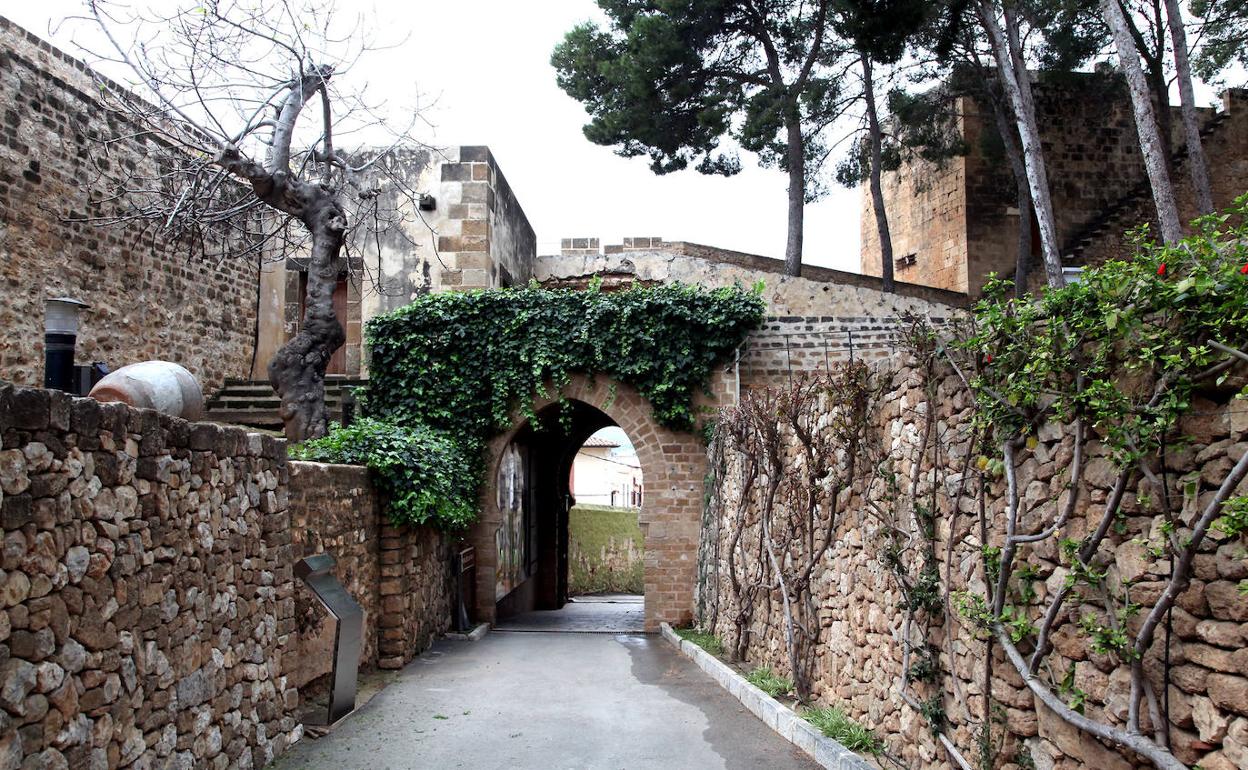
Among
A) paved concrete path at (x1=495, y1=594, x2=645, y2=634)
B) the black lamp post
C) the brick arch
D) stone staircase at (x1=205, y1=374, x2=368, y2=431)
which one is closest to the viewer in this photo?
the black lamp post

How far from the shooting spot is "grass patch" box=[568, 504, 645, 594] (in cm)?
2498

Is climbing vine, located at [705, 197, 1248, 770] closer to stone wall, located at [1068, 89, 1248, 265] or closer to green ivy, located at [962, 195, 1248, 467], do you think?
green ivy, located at [962, 195, 1248, 467]

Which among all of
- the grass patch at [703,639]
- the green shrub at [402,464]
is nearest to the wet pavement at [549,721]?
the grass patch at [703,639]

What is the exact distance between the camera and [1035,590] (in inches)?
145

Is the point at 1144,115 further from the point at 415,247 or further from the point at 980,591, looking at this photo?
the point at 980,591

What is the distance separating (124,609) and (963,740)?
141 inches

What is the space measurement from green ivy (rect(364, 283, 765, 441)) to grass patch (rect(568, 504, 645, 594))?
41.5ft

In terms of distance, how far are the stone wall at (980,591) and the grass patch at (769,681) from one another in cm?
14

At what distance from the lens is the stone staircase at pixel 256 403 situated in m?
13.0

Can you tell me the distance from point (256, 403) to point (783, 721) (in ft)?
31.2

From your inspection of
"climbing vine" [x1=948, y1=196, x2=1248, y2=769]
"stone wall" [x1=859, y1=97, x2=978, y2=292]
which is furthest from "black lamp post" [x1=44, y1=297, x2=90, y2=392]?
"stone wall" [x1=859, y1=97, x2=978, y2=292]

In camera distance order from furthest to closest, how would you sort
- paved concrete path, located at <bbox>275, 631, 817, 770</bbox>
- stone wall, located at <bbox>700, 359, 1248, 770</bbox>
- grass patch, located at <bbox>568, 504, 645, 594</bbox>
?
grass patch, located at <bbox>568, 504, 645, 594</bbox> < paved concrete path, located at <bbox>275, 631, 817, 770</bbox> < stone wall, located at <bbox>700, 359, 1248, 770</bbox>

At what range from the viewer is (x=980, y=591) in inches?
163

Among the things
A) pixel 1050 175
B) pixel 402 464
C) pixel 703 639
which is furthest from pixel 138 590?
pixel 1050 175
